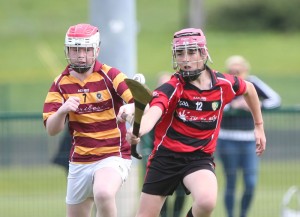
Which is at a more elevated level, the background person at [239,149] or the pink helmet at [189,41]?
the pink helmet at [189,41]

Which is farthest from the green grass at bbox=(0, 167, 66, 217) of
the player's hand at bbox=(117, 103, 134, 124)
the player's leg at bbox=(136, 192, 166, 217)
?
the player's hand at bbox=(117, 103, 134, 124)

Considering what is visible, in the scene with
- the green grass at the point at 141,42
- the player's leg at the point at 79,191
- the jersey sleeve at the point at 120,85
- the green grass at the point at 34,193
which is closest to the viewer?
the jersey sleeve at the point at 120,85

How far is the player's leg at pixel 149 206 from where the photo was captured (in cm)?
878

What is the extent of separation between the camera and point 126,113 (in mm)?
8258

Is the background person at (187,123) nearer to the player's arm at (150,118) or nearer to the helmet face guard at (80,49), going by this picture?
the player's arm at (150,118)

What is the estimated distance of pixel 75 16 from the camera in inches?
1892

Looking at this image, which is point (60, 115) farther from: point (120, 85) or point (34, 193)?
point (34, 193)

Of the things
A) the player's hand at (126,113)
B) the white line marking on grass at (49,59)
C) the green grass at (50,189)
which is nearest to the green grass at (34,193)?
the green grass at (50,189)

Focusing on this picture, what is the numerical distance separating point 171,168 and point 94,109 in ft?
2.81

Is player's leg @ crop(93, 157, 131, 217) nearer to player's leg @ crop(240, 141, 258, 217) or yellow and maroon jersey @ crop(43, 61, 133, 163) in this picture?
yellow and maroon jersey @ crop(43, 61, 133, 163)

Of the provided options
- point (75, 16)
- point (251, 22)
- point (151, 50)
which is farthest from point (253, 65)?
point (75, 16)

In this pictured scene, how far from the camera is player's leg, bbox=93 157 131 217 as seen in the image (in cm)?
851

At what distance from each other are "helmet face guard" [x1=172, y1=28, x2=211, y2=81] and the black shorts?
68 centimetres

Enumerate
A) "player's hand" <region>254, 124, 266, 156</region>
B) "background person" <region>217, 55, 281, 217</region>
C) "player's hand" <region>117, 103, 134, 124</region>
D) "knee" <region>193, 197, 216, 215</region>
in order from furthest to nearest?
"background person" <region>217, 55, 281, 217</region>, "player's hand" <region>254, 124, 266, 156</region>, "knee" <region>193, 197, 216, 215</region>, "player's hand" <region>117, 103, 134, 124</region>
